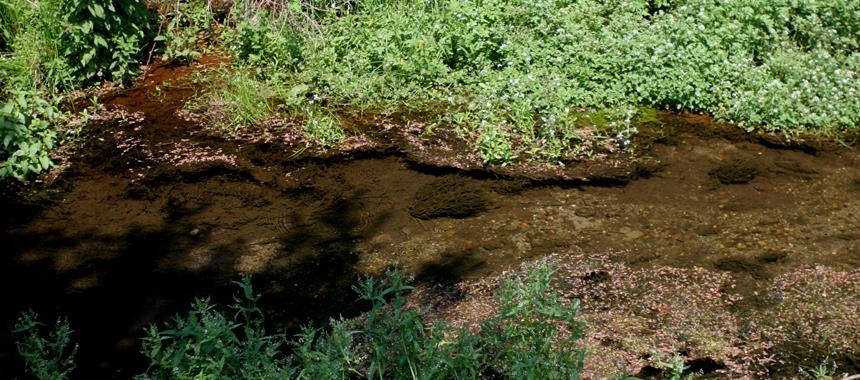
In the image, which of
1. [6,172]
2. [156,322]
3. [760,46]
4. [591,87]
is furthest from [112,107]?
[760,46]

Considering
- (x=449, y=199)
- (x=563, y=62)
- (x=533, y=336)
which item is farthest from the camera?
(x=563, y=62)

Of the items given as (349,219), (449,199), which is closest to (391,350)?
(349,219)

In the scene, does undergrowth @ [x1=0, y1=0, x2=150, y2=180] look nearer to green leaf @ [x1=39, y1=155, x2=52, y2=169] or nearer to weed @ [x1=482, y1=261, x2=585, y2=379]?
green leaf @ [x1=39, y1=155, x2=52, y2=169]

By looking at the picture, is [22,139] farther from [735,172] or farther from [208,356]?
[735,172]

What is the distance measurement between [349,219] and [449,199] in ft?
2.15

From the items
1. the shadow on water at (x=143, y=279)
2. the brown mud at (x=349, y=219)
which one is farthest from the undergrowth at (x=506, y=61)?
the shadow on water at (x=143, y=279)

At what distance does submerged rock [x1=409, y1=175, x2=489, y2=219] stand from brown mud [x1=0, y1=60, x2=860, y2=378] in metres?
0.01

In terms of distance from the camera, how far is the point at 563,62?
6.70 meters

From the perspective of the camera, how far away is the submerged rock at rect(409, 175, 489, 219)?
540cm

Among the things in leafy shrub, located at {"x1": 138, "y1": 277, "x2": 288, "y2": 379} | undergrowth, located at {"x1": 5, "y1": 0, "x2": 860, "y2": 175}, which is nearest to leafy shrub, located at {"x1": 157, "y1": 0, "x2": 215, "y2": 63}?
undergrowth, located at {"x1": 5, "y1": 0, "x2": 860, "y2": 175}

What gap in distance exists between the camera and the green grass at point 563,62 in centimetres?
626

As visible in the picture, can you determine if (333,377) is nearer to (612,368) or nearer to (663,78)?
(612,368)

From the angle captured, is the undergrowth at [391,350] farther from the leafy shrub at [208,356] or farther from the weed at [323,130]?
the weed at [323,130]

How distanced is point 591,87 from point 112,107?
3.64 metres
